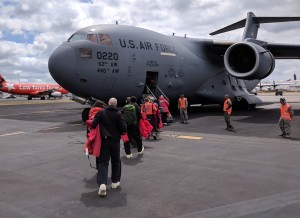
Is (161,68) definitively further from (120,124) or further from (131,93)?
(120,124)

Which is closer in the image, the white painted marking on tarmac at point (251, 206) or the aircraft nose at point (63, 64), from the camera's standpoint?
the white painted marking on tarmac at point (251, 206)

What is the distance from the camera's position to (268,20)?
23.0 metres

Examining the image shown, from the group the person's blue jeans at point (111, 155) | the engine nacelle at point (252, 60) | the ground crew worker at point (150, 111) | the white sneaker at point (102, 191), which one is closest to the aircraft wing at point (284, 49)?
the engine nacelle at point (252, 60)

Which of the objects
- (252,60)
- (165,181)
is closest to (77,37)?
(252,60)

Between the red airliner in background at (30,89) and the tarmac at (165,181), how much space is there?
52375mm

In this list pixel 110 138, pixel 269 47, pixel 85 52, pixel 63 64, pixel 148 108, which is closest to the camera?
pixel 110 138

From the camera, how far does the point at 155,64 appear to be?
15.8 m

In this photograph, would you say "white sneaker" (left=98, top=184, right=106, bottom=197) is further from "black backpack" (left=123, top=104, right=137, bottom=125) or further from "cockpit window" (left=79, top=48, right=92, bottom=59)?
"cockpit window" (left=79, top=48, right=92, bottom=59)

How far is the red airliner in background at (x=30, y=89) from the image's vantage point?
57.2 m

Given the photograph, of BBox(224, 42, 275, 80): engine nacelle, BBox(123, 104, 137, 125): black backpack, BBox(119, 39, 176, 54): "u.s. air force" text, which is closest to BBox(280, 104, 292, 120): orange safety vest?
BBox(224, 42, 275, 80): engine nacelle

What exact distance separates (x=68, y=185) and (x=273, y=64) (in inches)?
536

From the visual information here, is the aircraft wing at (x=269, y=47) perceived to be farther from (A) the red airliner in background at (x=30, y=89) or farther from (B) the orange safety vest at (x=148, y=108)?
(A) the red airliner in background at (x=30, y=89)

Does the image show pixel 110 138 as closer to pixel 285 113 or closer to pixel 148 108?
pixel 148 108

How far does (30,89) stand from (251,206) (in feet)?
200
